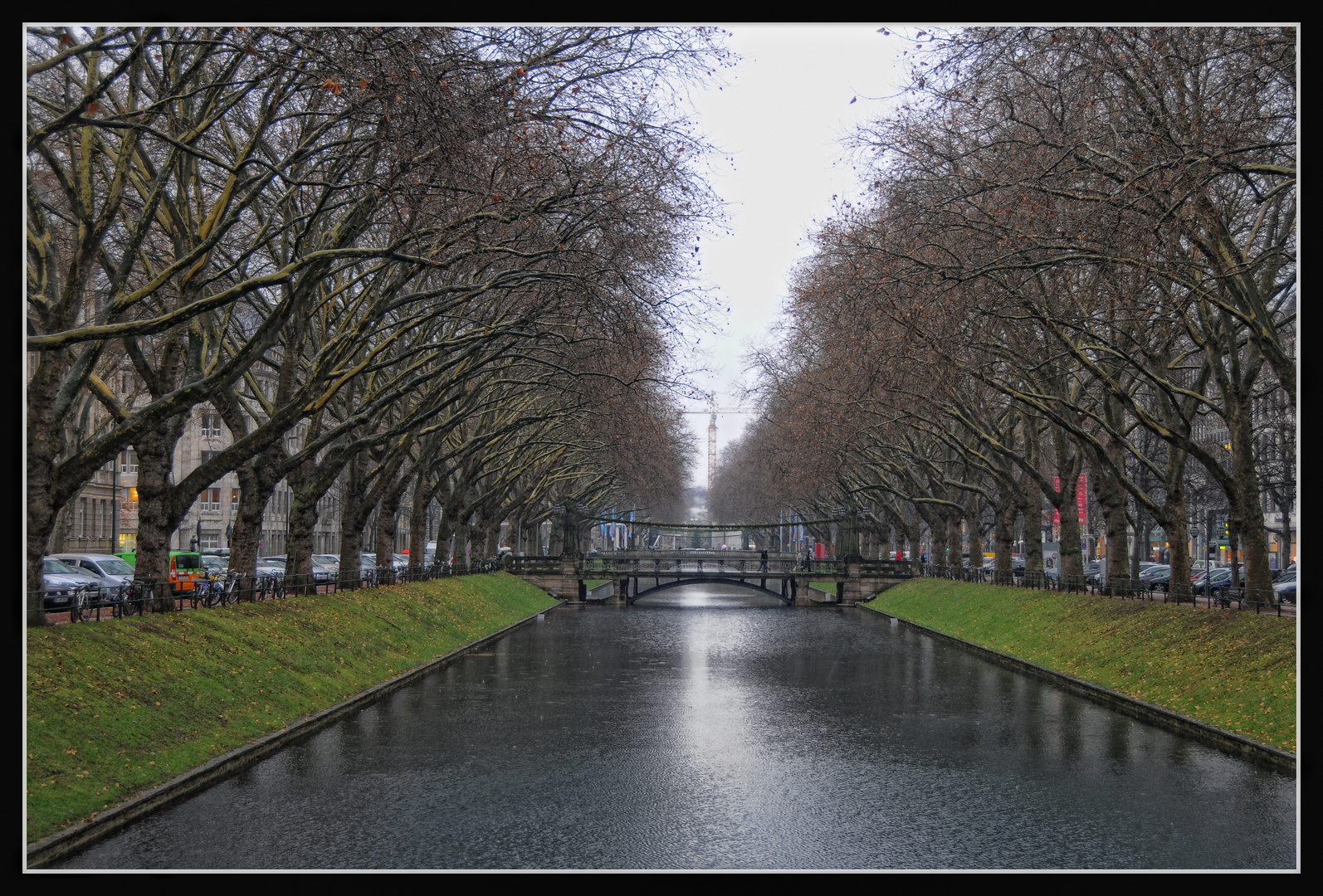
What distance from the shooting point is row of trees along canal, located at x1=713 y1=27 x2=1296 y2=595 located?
682 inches

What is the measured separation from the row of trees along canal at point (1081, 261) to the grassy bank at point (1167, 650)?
2.04 m

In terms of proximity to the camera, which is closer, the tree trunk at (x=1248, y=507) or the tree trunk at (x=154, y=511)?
the tree trunk at (x=154, y=511)

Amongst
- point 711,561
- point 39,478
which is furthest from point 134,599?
point 711,561

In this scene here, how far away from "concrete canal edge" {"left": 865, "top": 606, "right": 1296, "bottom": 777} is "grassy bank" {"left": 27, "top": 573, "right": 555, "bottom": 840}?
13737 millimetres

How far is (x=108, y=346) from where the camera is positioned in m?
33.6

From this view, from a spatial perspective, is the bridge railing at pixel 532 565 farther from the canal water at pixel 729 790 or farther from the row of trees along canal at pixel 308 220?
the canal water at pixel 729 790

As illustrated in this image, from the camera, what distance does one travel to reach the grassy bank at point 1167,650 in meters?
18.9

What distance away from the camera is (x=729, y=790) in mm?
14391

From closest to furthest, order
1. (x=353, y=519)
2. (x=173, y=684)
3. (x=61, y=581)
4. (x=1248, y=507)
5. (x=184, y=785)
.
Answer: (x=184, y=785)
(x=173, y=684)
(x=1248, y=507)
(x=61, y=581)
(x=353, y=519)

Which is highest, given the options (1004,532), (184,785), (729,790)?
(1004,532)

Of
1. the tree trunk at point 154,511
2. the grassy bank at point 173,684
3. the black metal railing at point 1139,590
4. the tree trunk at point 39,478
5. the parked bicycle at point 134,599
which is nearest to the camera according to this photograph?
the grassy bank at point 173,684

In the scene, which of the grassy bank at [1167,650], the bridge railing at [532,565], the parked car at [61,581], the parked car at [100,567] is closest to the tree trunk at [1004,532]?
the grassy bank at [1167,650]

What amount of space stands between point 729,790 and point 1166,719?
9.57m

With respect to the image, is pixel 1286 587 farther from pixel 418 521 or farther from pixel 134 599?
pixel 134 599
